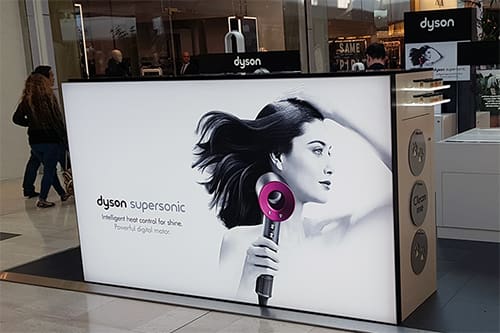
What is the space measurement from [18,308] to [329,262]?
200 cm

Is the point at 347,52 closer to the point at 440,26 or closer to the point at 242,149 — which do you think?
the point at 440,26

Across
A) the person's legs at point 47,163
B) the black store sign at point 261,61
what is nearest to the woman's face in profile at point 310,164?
the black store sign at point 261,61

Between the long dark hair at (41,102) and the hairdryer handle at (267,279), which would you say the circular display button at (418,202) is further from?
the long dark hair at (41,102)

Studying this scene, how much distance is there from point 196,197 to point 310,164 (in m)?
0.76

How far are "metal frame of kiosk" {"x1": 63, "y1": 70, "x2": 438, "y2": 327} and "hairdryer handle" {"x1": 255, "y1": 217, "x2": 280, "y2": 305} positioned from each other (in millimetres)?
78

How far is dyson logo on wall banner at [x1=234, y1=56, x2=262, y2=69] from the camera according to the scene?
6932 mm

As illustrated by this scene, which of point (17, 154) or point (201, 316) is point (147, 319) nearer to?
point (201, 316)

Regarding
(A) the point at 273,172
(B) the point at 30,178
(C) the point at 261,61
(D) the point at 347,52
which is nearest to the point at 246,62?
(C) the point at 261,61

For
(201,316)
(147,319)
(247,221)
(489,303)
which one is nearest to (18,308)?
(147,319)

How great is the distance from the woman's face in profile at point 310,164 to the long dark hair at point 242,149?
0.15 ft

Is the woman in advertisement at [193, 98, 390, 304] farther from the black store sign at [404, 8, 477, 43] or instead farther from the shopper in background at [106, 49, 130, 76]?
the shopper in background at [106, 49, 130, 76]

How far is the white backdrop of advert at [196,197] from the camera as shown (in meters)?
3.11

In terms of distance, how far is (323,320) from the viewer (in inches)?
130

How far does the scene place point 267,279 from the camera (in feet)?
Result: 11.4
